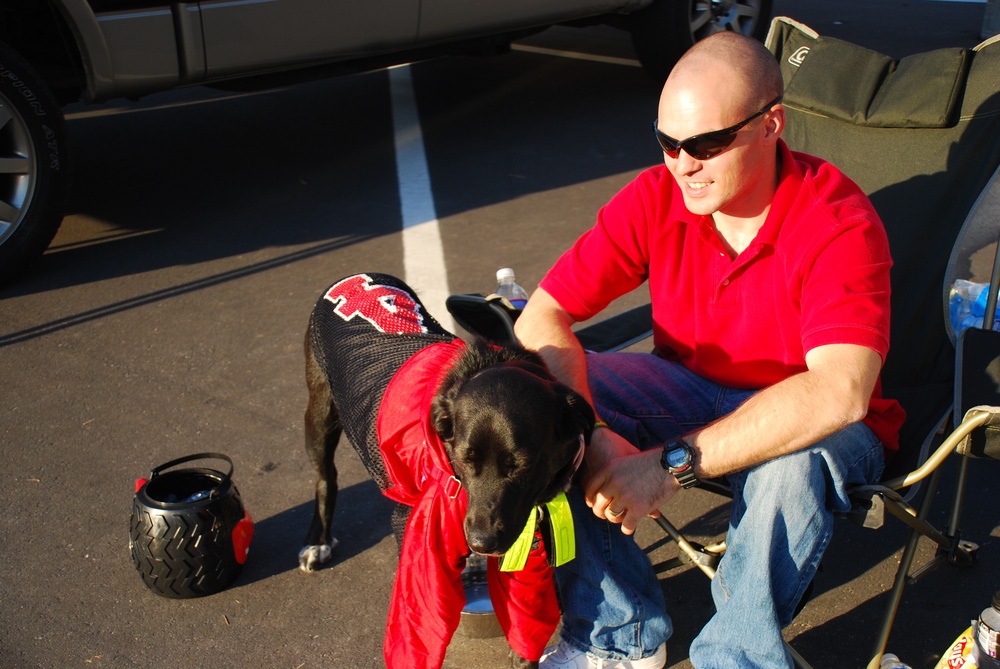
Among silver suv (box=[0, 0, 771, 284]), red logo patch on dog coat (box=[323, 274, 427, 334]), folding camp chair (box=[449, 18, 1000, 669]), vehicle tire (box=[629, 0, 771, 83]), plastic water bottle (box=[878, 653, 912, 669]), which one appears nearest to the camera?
plastic water bottle (box=[878, 653, 912, 669])

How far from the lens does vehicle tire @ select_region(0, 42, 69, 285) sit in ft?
15.5

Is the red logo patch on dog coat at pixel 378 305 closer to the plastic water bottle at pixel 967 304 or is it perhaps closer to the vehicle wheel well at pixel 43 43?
the plastic water bottle at pixel 967 304

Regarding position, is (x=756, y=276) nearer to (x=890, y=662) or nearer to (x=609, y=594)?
(x=609, y=594)

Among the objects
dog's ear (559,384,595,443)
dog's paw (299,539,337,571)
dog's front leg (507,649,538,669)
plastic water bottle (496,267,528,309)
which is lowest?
dog's paw (299,539,337,571)

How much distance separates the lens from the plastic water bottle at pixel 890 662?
2627mm

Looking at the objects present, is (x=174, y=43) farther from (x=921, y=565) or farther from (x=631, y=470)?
(x=921, y=565)

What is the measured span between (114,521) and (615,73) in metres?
6.51

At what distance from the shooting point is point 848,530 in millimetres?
3383

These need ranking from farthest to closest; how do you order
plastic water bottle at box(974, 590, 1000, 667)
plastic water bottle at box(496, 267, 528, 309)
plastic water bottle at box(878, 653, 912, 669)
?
plastic water bottle at box(496, 267, 528, 309)
plastic water bottle at box(878, 653, 912, 669)
plastic water bottle at box(974, 590, 1000, 667)

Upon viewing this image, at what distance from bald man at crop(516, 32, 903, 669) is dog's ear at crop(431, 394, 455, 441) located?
16.2 inches

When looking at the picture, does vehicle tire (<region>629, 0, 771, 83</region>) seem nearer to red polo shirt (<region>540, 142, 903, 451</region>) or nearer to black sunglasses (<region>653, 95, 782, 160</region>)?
red polo shirt (<region>540, 142, 903, 451</region>)

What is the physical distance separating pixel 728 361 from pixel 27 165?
374 cm

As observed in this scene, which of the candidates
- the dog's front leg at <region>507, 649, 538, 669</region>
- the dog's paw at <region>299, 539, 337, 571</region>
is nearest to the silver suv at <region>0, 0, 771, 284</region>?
the dog's paw at <region>299, 539, 337, 571</region>

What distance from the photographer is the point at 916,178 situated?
11.4 ft
